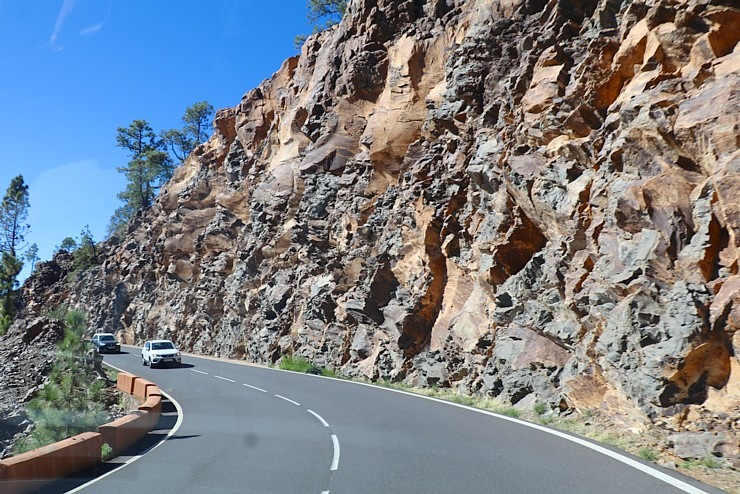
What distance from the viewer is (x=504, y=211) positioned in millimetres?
18172

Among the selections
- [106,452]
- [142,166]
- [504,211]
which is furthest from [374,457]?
[142,166]

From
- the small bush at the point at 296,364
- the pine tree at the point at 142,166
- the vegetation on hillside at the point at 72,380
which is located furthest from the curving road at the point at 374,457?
the pine tree at the point at 142,166

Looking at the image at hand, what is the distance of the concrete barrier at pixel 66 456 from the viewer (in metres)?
7.06

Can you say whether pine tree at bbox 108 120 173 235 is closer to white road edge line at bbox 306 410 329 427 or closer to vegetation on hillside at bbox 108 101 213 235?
vegetation on hillside at bbox 108 101 213 235

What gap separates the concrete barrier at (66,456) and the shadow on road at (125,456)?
106mm

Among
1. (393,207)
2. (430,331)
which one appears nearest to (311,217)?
(393,207)

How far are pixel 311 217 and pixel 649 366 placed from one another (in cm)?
2522

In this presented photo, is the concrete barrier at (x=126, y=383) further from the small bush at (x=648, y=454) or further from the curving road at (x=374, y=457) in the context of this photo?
the small bush at (x=648, y=454)

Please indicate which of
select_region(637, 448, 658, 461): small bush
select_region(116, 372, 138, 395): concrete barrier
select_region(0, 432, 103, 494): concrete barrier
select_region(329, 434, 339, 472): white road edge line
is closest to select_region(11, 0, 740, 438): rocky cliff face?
select_region(637, 448, 658, 461): small bush

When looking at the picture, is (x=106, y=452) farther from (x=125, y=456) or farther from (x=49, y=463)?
(x=49, y=463)

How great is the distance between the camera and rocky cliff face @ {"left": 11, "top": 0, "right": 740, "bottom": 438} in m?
10.3

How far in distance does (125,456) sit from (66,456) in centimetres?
152

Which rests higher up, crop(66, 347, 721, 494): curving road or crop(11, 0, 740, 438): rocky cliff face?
crop(11, 0, 740, 438): rocky cliff face

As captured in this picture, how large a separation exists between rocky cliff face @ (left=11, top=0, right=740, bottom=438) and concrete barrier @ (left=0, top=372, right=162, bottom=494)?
854 cm
